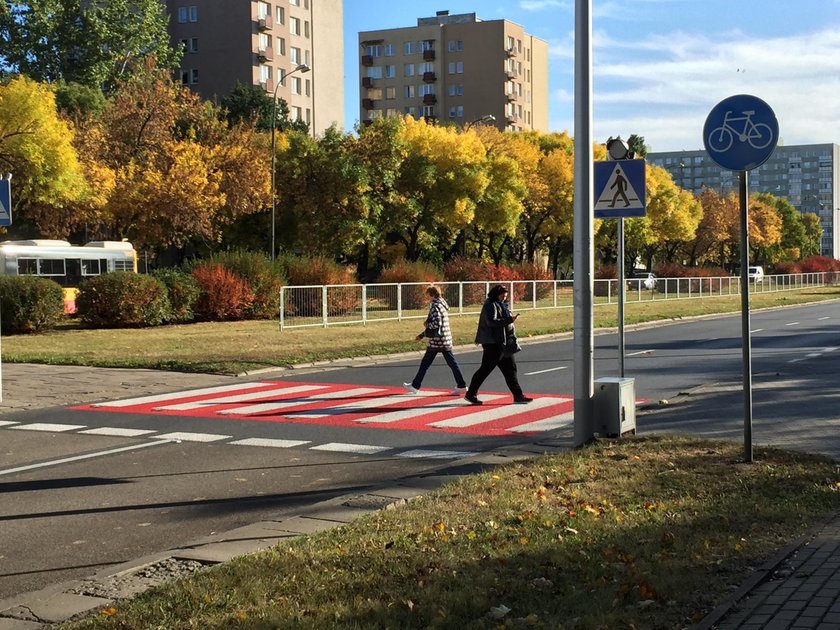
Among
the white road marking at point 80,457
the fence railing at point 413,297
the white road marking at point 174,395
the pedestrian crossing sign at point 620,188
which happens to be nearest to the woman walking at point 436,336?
the white road marking at point 174,395

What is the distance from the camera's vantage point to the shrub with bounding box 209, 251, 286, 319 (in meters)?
34.9

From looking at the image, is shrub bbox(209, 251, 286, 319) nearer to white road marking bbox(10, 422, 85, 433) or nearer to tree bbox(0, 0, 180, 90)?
white road marking bbox(10, 422, 85, 433)

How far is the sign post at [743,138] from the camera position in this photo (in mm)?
8469

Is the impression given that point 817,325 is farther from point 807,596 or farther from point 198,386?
point 807,596

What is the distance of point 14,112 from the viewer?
141 ft

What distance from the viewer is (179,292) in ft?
106

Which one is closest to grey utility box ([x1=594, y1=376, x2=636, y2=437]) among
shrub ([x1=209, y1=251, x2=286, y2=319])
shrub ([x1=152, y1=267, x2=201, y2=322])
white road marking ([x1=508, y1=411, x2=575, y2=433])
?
white road marking ([x1=508, y1=411, x2=575, y2=433])

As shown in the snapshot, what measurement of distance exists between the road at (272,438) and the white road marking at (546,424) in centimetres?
2

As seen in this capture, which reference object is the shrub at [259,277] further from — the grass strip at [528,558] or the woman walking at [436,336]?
the grass strip at [528,558]

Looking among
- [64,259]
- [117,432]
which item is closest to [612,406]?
[117,432]

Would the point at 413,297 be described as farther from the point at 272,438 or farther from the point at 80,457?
the point at 80,457

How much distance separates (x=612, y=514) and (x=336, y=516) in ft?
6.22

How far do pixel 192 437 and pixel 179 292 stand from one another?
837 inches

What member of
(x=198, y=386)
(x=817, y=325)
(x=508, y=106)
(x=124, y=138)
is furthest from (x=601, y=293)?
(x=508, y=106)
